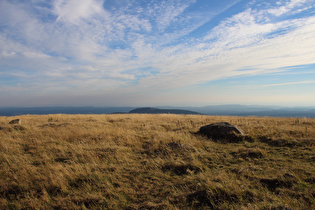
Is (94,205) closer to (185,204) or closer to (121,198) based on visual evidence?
(121,198)

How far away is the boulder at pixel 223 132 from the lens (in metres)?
8.69

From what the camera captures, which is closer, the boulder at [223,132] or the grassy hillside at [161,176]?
the grassy hillside at [161,176]

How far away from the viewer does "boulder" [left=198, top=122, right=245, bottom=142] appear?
8.69 meters

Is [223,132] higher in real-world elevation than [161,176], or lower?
higher

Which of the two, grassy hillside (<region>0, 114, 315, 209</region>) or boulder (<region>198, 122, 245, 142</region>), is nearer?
grassy hillside (<region>0, 114, 315, 209</region>)

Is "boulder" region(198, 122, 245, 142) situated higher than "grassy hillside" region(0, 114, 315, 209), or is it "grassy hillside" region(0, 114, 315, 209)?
"boulder" region(198, 122, 245, 142)

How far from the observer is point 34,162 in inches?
243

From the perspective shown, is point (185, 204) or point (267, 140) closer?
point (185, 204)

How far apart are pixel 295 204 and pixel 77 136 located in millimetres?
9946

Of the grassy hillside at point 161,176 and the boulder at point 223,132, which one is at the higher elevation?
the boulder at point 223,132

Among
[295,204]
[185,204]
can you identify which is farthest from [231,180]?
[185,204]

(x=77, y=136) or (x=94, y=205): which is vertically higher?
(x=77, y=136)

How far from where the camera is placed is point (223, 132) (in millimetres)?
9047

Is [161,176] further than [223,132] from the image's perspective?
No
